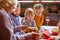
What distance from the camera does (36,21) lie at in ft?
9.34

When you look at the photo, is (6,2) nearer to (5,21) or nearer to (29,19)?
(5,21)

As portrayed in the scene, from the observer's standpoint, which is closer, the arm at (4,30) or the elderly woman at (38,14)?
the arm at (4,30)

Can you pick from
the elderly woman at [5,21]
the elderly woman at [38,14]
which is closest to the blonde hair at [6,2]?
the elderly woman at [5,21]

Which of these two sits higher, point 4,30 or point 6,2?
point 6,2

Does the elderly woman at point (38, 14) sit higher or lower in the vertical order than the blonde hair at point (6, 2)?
lower

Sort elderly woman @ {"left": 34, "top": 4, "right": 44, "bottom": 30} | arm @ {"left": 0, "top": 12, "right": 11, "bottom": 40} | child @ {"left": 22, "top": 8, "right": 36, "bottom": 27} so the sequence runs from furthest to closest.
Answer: elderly woman @ {"left": 34, "top": 4, "right": 44, "bottom": 30}
child @ {"left": 22, "top": 8, "right": 36, "bottom": 27}
arm @ {"left": 0, "top": 12, "right": 11, "bottom": 40}

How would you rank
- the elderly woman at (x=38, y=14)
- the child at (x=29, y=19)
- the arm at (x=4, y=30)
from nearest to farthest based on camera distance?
the arm at (x=4, y=30) < the child at (x=29, y=19) < the elderly woman at (x=38, y=14)

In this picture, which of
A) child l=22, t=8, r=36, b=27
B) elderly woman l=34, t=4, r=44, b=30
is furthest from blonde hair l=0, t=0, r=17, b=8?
elderly woman l=34, t=4, r=44, b=30

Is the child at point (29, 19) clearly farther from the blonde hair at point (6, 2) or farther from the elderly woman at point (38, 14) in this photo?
the blonde hair at point (6, 2)

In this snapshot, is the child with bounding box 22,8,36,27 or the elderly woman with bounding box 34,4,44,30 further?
the elderly woman with bounding box 34,4,44,30

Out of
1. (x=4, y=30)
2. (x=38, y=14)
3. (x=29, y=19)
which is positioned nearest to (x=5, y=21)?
(x=4, y=30)

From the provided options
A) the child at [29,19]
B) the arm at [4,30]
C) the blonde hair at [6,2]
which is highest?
the blonde hair at [6,2]

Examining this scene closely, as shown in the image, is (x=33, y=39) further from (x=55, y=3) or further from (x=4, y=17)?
(x=55, y=3)

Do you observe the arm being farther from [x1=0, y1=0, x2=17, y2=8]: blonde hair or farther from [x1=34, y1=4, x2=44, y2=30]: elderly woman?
[x1=34, y1=4, x2=44, y2=30]: elderly woman
